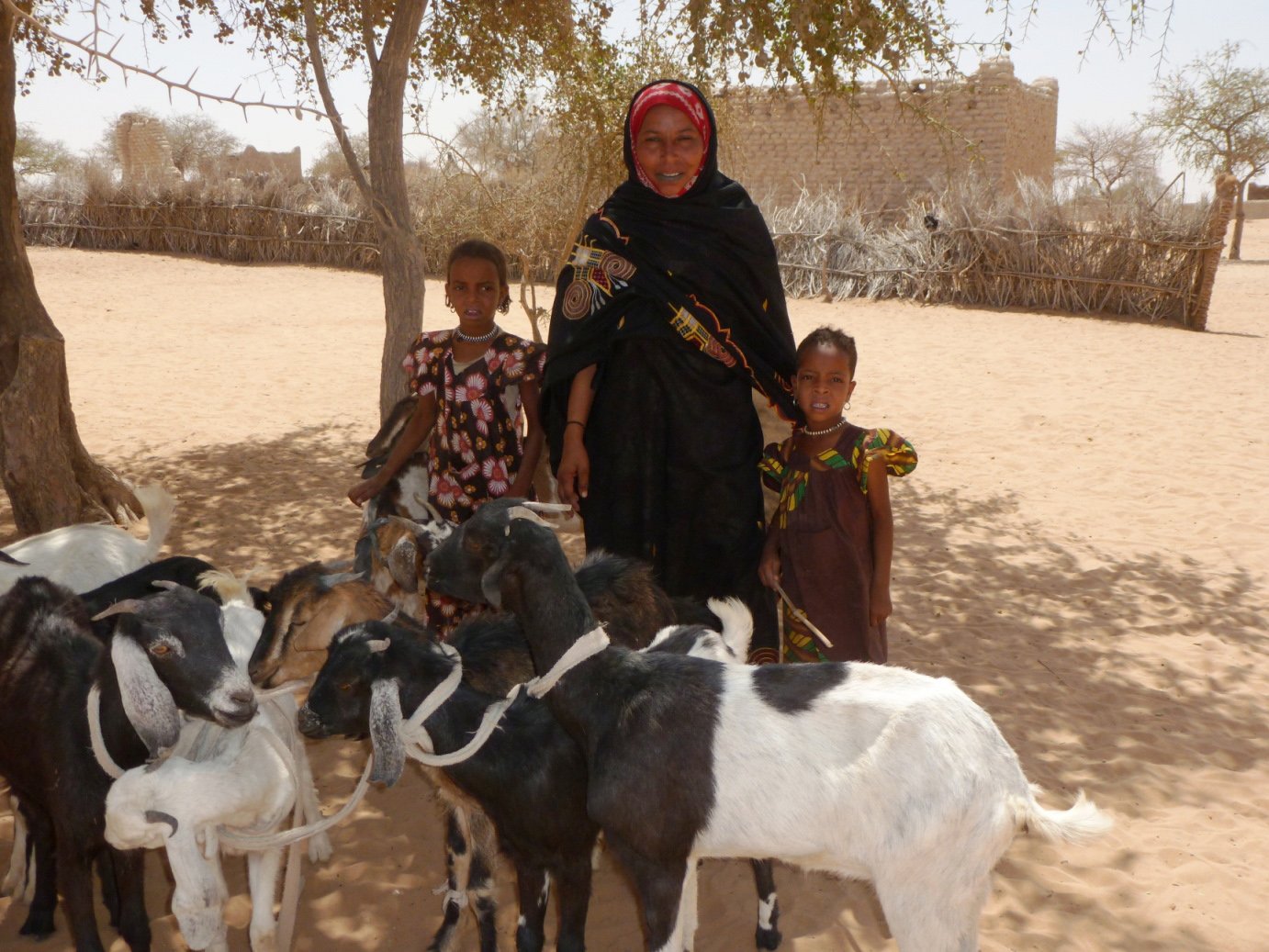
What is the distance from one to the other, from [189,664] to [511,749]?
2.76 ft

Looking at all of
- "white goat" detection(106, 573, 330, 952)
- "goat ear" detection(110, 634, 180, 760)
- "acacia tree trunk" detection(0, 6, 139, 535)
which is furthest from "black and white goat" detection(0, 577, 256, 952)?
"acacia tree trunk" detection(0, 6, 139, 535)

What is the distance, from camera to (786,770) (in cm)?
234

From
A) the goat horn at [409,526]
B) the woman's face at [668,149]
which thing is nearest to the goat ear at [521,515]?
the goat horn at [409,526]

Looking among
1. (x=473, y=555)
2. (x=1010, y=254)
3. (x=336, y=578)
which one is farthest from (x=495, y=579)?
(x=1010, y=254)

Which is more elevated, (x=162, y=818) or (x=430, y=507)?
(x=430, y=507)

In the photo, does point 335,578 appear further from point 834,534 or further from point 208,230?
point 208,230

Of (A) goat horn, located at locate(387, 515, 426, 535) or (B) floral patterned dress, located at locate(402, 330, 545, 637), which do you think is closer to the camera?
(A) goat horn, located at locate(387, 515, 426, 535)

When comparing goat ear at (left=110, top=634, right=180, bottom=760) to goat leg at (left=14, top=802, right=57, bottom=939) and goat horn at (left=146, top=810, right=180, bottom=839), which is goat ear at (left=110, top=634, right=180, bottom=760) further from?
goat leg at (left=14, top=802, right=57, bottom=939)

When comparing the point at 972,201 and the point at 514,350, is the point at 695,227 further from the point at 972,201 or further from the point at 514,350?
the point at 972,201

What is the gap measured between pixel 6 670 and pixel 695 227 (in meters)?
2.55

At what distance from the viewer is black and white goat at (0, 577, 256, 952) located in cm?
253

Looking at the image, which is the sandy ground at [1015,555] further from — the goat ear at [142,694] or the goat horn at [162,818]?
the goat ear at [142,694]

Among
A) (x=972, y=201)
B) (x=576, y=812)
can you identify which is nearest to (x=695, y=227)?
(x=576, y=812)

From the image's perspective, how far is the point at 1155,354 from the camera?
1413cm
